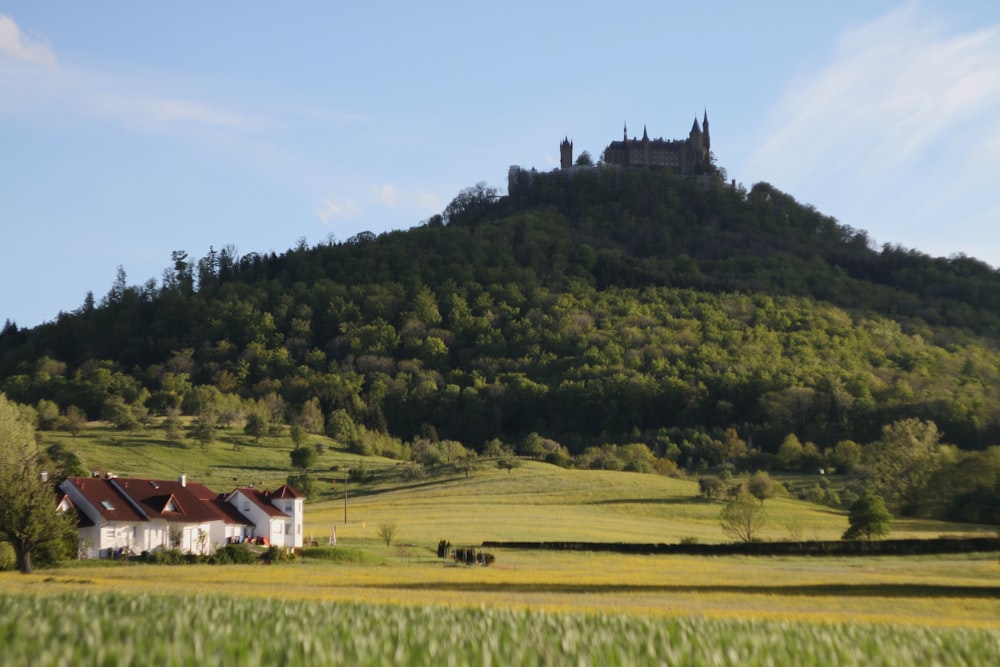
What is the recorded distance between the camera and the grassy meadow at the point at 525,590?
13945 mm

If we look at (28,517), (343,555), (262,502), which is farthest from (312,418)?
(28,517)

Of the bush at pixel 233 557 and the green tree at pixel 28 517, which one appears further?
the bush at pixel 233 557

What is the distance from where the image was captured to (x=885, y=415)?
16850 cm

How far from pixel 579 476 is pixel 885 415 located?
234ft

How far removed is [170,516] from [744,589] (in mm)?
37431

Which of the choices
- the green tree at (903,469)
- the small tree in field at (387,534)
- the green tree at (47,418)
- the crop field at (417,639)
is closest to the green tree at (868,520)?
the green tree at (903,469)

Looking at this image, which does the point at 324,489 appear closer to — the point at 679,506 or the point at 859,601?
the point at 679,506

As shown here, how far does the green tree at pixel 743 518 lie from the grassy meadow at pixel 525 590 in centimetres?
161

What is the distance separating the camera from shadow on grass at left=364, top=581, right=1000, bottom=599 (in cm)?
3909

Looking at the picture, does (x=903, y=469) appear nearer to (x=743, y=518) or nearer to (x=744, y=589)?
(x=743, y=518)

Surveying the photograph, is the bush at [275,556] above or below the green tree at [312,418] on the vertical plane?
below

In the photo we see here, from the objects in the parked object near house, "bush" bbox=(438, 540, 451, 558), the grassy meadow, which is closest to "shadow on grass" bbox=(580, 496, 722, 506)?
the grassy meadow

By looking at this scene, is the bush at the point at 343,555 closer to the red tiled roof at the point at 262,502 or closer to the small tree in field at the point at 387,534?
the small tree in field at the point at 387,534

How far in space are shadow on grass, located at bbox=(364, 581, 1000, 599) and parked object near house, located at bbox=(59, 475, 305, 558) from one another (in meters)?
26.4
